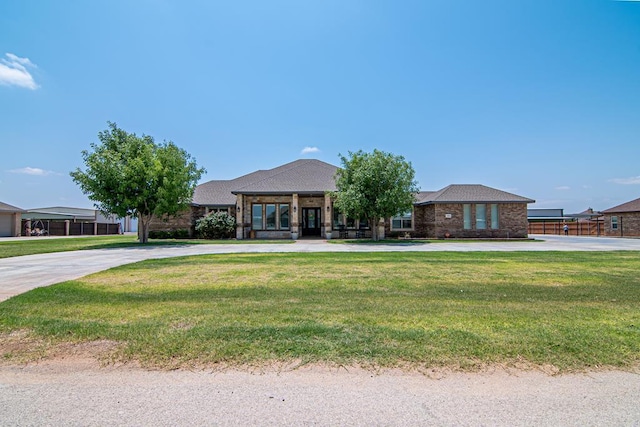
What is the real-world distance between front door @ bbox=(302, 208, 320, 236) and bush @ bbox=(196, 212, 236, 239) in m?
5.53

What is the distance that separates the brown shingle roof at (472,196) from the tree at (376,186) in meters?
5.96

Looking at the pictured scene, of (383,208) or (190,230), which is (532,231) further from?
(190,230)

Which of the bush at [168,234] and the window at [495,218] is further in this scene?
the window at [495,218]

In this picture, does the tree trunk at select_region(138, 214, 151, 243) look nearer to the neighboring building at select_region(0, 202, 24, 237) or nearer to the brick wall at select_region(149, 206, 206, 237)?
the brick wall at select_region(149, 206, 206, 237)

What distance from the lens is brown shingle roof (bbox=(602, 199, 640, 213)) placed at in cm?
3222

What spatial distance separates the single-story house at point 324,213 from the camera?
88.7ft

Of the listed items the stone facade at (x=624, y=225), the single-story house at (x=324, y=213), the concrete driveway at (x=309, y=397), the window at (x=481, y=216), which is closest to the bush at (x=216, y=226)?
the single-story house at (x=324, y=213)

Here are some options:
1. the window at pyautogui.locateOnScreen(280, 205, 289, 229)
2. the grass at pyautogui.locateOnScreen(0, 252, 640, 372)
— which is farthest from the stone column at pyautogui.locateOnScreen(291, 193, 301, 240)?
the grass at pyautogui.locateOnScreen(0, 252, 640, 372)

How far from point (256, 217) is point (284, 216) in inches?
85.2

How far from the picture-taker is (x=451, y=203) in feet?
92.5

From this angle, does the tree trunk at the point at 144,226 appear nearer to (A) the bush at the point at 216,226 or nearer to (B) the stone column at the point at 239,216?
(A) the bush at the point at 216,226

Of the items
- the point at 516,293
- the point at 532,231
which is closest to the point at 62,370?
the point at 516,293

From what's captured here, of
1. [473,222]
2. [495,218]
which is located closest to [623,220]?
[495,218]

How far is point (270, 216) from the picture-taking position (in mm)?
27922
